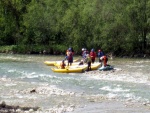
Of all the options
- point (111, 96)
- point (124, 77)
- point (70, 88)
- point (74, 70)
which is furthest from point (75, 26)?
point (111, 96)

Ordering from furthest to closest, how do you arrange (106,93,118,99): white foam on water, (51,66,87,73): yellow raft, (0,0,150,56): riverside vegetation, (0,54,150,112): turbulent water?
1. (0,0,150,56): riverside vegetation
2. (51,66,87,73): yellow raft
3. (106,93,118,99): white foam on water
4. (0,54,150,112): turbulent water

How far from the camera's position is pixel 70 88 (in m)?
20.0

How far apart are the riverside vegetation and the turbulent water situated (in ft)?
55.3

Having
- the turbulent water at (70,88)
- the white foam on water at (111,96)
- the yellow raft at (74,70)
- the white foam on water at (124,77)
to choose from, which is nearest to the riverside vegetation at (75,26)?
the yellow raft at (74,70)

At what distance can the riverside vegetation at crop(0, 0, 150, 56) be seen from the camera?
43.3 meters

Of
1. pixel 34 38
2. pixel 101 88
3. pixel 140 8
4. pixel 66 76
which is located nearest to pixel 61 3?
pixel 34 38

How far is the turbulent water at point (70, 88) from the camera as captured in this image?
52.9 feet

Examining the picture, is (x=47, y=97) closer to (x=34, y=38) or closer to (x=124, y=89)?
(x=124, y=89)

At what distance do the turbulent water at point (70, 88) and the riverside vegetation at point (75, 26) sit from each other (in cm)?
1686

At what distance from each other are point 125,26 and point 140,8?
285 centimetres

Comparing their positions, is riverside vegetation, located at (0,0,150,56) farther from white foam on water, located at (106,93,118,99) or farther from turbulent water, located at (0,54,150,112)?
white foam on water, located at (106,93,118,99)

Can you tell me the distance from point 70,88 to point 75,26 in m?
28.9

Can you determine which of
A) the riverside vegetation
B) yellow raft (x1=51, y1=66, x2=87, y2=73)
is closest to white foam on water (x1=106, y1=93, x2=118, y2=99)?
yellow raft (x1=51, y1=66, x2=87, y2=73)

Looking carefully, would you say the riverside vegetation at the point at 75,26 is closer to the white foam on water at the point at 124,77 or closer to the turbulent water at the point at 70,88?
the turbulent water at the point at 70,88
